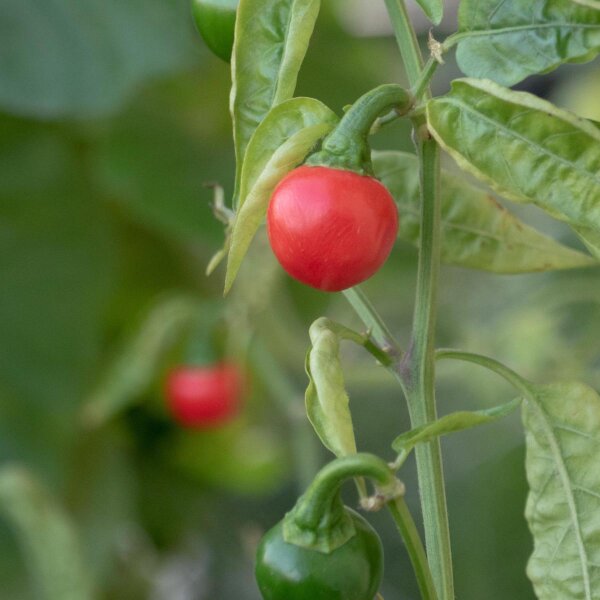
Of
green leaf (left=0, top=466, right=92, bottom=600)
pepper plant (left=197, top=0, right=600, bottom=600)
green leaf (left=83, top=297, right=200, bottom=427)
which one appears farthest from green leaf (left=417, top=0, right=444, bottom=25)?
green leaf (left=83, top=297, right=200, bottom=427)

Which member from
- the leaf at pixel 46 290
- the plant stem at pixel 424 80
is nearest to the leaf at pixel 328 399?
the plant stem at pixel 424 80

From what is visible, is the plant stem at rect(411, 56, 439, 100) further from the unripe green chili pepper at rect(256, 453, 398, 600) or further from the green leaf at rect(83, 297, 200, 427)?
the green leaf at rect(83, 297, 200, 427)

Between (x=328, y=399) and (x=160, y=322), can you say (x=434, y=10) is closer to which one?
(x=328, y=399)

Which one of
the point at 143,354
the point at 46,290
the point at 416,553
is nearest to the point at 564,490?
the point at 416,553

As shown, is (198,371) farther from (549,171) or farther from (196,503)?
(549,171)

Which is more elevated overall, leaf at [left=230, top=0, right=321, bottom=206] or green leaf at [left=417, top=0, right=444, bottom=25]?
green leaf at [left=417, top=0, right=444, bottom=25]

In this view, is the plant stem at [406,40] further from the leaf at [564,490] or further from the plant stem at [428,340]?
the leaf at [564,490]
